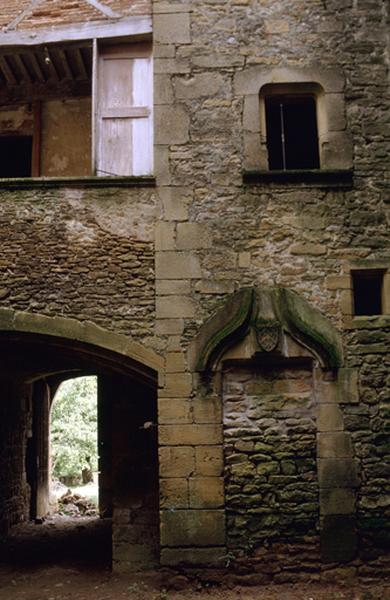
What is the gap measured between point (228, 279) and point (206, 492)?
79.8 inches

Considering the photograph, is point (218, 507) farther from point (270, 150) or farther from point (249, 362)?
point (270, 150)

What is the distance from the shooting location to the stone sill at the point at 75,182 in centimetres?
596

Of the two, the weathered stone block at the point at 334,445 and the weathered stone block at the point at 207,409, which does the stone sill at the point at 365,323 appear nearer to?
the weathered stone block at the point at 334,445

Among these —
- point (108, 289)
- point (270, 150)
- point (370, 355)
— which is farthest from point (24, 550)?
point (270, 150)

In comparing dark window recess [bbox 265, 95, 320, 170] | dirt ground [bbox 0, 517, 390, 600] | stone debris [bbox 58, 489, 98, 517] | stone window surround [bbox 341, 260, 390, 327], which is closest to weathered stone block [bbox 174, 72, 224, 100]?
dark window recess [bbox 265, 95, 320, 170]

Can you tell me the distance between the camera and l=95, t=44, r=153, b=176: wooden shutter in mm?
6266

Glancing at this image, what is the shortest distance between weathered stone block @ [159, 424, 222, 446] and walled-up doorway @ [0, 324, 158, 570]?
15.4 inches

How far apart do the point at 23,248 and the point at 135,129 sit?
5.66 feet

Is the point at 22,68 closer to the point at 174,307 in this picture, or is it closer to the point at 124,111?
the point at 124,111

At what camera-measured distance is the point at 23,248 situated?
5949mm

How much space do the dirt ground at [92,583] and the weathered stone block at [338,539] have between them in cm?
24

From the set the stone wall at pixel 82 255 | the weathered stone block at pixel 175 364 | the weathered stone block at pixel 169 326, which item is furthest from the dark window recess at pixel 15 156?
the weathered stone block at pixel 175 364

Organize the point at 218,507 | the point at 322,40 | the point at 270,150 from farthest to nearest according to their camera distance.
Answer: the point at 270,150
the point at 322,40
the point at 218,507

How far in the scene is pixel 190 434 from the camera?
5.62 meters
